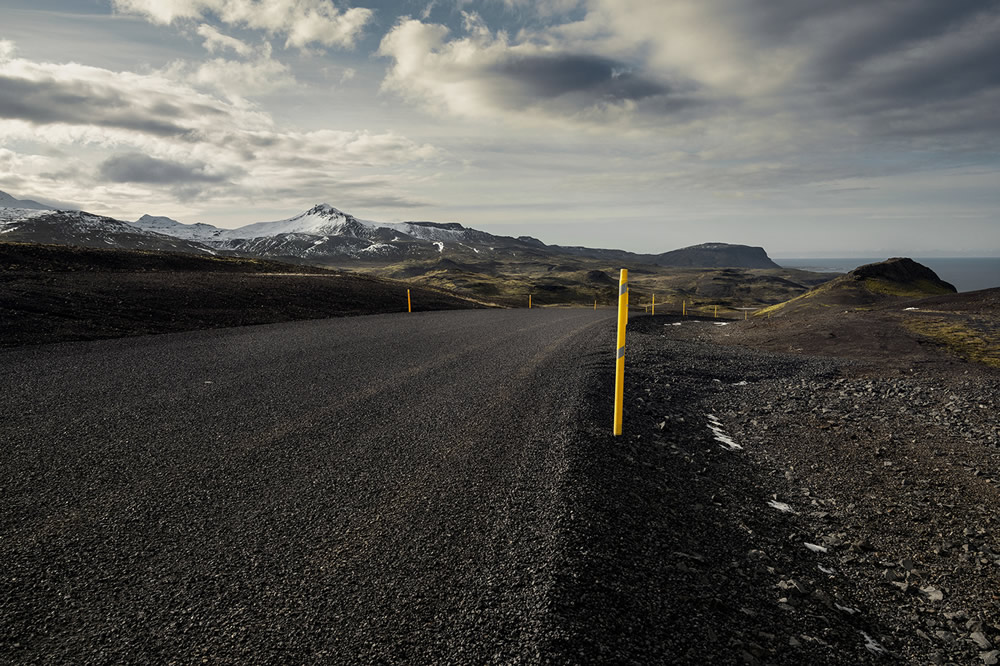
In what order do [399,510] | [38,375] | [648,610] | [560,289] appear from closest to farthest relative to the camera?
[648,610], [399,510], [38,375], [560,289]

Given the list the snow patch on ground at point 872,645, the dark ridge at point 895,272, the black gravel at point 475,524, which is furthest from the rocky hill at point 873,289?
the snow patch on ground at point 872,645

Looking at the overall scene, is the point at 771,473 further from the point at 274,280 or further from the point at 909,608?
the point at 274,280

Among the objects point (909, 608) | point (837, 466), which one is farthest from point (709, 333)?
point (909, 608)

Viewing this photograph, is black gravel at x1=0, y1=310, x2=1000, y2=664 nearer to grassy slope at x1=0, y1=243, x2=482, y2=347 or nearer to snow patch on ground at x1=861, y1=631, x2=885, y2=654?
snow patch on ground at x1=861, y1=631, x2=885, y2=654

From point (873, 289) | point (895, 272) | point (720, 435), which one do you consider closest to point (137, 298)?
point (720, 435)

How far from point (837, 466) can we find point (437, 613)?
6.65 meters

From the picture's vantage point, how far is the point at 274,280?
1105 inches

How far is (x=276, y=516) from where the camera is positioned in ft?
14.8

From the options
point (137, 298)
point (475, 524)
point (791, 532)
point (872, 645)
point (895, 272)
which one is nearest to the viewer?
point (872, 645)

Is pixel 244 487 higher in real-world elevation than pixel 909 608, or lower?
higher

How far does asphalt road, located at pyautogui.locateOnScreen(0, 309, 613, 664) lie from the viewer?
10.2ft

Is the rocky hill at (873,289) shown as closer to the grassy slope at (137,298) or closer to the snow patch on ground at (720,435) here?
the grassy slope at (137,298)

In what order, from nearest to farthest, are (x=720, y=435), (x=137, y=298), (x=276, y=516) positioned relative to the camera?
(x=276, y=516) → (x=720, y=435) → (x=137, y=298)

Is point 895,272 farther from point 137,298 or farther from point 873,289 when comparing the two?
point 137,298
